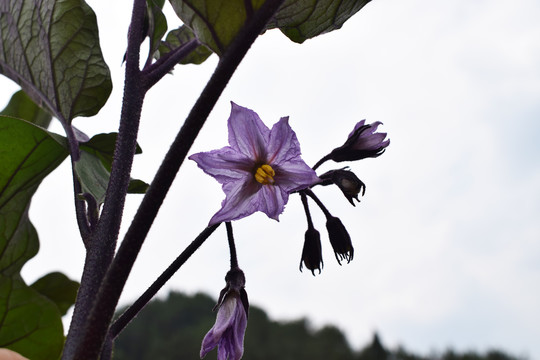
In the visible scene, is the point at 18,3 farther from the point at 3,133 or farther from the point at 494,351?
the point at 494,351

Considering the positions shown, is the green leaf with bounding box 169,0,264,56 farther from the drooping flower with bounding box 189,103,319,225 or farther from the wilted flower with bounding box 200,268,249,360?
the wilted flower with bounding box 200,268,249,360

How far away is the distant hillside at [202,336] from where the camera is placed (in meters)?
15.9

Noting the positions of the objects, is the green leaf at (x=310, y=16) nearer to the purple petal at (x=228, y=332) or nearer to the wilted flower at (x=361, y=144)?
the wilted flower at (x=361, y=144)

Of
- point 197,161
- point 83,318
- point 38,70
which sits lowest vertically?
point 83,318

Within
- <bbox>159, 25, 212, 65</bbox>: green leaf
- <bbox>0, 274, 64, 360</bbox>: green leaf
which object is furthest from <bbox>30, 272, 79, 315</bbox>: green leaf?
<bbox>159, 25, 212, 65</bbox>: green leaf

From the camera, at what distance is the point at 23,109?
2.64 ft

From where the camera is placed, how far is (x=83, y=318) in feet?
1.27

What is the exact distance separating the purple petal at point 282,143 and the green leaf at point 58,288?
→ 405mm

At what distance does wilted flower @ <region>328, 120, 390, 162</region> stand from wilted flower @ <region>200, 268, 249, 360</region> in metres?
0.13

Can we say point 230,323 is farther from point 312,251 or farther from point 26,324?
point 26,324

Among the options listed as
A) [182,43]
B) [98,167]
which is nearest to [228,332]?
[98,167]

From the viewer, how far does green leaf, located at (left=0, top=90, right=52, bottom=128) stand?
797 millimetres

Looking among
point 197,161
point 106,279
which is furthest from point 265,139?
point 106,279

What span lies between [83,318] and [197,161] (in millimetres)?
136
